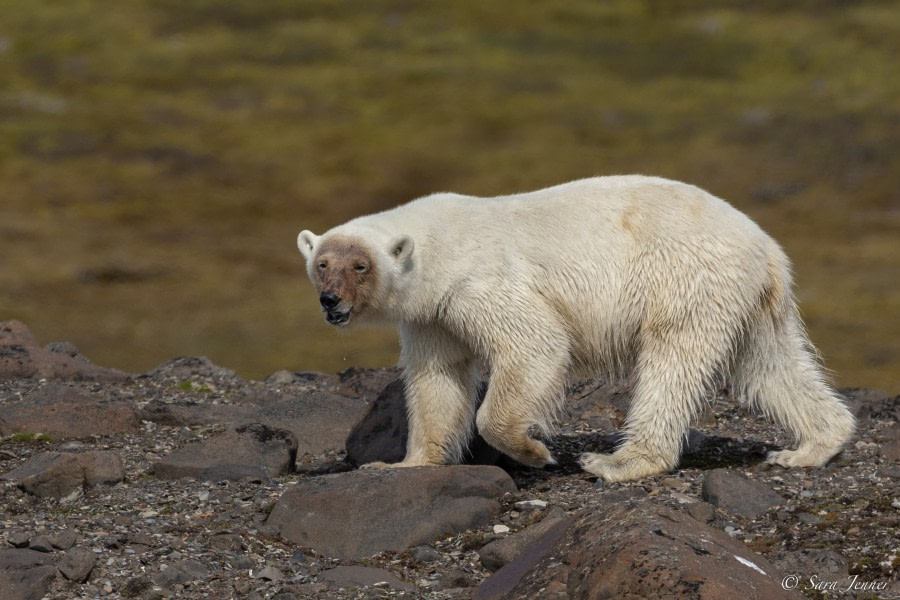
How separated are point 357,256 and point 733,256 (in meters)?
3.08

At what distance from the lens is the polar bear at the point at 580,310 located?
1038cm

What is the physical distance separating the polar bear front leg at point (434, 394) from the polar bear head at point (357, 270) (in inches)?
24.9

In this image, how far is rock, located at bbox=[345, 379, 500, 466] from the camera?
11.7 m

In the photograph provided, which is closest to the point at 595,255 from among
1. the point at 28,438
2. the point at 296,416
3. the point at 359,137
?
the point at 296,416

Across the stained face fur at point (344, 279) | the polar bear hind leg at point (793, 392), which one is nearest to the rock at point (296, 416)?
the stained face fur at point (344, 279)

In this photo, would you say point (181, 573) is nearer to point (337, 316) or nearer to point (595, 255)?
point (337, 316)

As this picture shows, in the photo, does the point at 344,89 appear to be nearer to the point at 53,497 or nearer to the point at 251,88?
the point at 251,88

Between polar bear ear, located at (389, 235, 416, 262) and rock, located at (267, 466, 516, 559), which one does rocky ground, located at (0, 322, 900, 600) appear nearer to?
rock, located at (267, 466, 516, 559)

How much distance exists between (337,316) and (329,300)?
Result: 16 cm

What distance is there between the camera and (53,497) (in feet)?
33.9

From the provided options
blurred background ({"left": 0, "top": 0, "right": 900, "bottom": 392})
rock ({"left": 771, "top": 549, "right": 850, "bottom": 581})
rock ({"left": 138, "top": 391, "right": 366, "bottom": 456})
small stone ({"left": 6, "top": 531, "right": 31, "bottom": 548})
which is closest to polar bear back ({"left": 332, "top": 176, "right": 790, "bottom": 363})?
rock ({"left": 138, "top": 391, "right": 366, "bottom": 456})

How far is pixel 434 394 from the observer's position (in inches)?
428

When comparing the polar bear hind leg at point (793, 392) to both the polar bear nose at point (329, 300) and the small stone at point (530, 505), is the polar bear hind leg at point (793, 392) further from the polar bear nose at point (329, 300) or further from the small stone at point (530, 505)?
the polar bear nose at point (329, 300)

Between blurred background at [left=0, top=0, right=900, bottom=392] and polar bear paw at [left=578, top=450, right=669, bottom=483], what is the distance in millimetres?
25654
